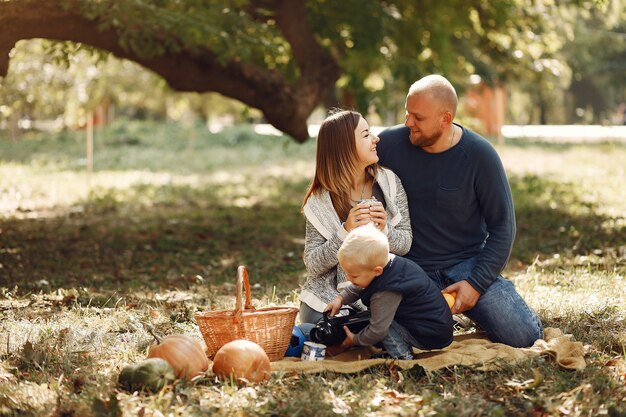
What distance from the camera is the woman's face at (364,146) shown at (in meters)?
5.61

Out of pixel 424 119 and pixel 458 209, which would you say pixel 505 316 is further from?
pixel 424 119

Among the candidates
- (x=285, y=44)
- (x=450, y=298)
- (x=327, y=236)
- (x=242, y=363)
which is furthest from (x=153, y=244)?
(x=242, y=363)

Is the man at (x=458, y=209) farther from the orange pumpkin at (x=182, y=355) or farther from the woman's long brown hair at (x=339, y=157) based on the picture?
the orange pumpkin at (x=182, y=355)

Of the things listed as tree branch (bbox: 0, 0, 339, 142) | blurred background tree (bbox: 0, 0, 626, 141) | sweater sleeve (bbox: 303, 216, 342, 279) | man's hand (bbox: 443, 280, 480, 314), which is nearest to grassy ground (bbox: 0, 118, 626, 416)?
man's hand (bbox: 443, 280, 480, 314)

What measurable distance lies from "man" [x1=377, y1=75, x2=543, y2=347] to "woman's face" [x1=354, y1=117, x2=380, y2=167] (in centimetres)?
30

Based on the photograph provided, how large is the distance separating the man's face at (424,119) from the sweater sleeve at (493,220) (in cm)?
35

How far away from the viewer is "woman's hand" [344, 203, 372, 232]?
5395mm

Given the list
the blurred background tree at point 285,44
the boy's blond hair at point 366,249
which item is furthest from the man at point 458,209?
the blurred background tree at point 285,44

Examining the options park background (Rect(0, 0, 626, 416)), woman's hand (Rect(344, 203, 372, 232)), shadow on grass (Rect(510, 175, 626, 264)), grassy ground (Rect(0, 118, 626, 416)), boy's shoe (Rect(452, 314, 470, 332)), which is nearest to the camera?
grassy ground (Rect(0, 118, 626, 416))

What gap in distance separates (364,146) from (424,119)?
0.42m

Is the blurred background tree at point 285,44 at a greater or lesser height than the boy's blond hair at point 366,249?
greater

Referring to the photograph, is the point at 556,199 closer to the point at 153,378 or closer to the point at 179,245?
the point at 179,245

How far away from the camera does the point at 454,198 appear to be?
229 inches

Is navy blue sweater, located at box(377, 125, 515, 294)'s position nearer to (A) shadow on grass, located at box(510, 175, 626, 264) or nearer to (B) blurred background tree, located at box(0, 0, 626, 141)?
(A) shadow on grass, located at box(510, 175, 626, 264)
